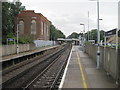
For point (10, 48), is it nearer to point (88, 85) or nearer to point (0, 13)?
point (0, 13)

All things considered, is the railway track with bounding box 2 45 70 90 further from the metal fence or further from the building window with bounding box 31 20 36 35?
the building window with bounding box 31 20 36 35

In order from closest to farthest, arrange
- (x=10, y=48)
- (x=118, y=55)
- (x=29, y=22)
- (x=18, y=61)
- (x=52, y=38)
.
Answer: (x=118, y=55), (x=18, y=61), (x=10, y=48), (x=29, y=22), (x=52, y=38)

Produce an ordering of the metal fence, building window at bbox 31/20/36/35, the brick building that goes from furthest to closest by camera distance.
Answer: building window at bbox 31/20/36/35 → the brick building → the metal fence

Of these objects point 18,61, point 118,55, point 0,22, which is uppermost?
point 0,22

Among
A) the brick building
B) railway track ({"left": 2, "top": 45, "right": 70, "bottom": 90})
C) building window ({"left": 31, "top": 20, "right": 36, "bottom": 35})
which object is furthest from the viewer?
building window ({"left": 31, "top": 20, "right": 36, "bottom": 35})

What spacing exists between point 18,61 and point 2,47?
3377 mm

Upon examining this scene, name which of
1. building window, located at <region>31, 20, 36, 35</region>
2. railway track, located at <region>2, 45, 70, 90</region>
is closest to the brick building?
building window, located at <region>31, 20, 36, 35</region>

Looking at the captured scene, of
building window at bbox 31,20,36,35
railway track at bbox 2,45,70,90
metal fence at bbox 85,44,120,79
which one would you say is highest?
building window at bbox 31,20,36,35

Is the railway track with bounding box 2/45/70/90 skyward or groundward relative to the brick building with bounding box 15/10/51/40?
groundward

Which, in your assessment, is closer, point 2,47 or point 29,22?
point 2,47

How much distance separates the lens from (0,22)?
5281 cm

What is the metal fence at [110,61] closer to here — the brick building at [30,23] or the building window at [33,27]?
the brick building at [30,23]

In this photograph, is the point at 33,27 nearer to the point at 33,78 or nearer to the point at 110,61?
the point at 33,78

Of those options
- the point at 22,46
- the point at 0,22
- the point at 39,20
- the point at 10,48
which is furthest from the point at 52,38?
the point at 10,48
